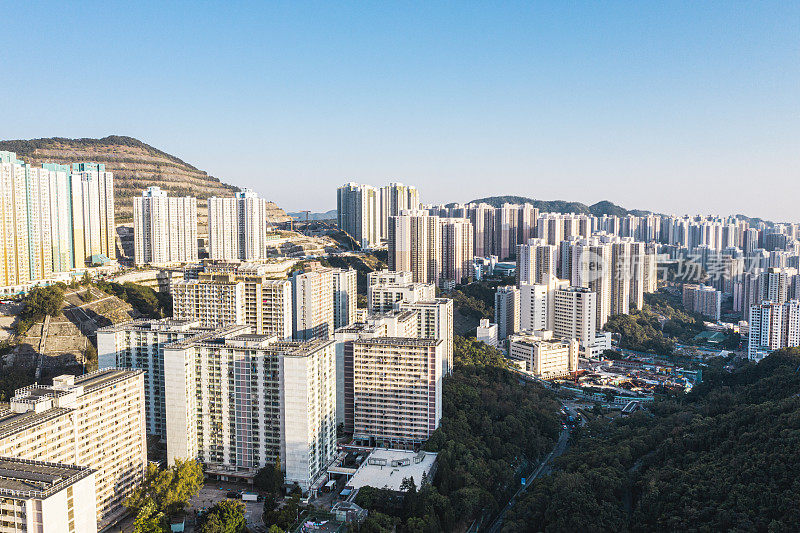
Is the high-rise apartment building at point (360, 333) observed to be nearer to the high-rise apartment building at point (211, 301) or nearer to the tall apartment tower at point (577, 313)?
the high-rise apartment building at point (211, 301)

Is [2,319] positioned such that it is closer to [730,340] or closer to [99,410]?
[99,410]

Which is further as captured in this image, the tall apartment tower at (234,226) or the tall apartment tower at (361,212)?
the tall apartment tower at (361,212)

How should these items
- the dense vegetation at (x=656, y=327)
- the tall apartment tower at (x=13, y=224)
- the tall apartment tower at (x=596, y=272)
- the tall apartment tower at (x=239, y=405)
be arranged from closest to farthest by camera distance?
the tall apartment tower at (x=239, y=405) → the tall apartment tower at (x=13, y=224) → the dense vegetation at (x=656, y=327) → the tall apartment tower at (x=596, y=272)

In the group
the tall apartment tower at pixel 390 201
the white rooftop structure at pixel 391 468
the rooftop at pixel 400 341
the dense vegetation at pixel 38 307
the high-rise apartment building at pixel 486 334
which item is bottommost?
the white rooftop structure at pixel 391 468

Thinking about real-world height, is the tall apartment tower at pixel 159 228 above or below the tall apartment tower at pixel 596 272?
above

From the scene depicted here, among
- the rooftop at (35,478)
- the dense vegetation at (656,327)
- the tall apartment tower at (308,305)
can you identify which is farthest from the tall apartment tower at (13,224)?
the dense vegetation at (656,327)

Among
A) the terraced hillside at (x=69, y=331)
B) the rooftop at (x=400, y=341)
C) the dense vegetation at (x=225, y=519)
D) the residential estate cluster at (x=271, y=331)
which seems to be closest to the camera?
the dense vegetation at (x=225, y=519)
